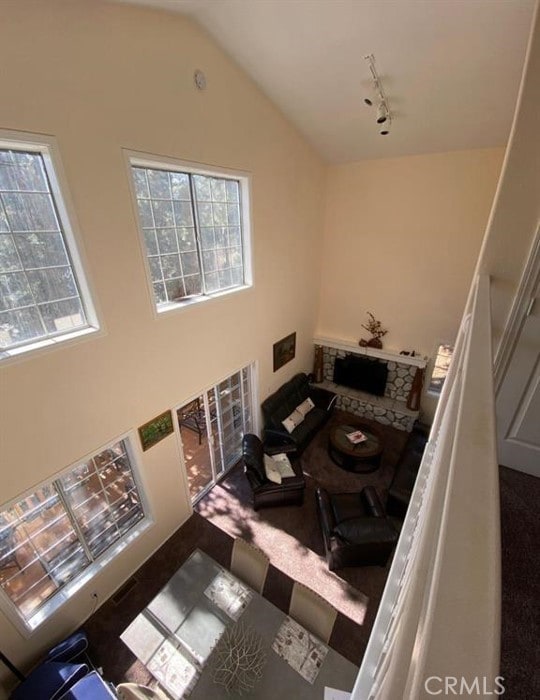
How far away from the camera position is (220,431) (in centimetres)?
545

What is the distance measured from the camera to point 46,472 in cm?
299

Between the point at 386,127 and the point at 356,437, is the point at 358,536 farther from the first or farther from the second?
the point at 386,127

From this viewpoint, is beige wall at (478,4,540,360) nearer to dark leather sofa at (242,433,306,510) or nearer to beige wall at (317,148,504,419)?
dark leather sofa at (242,433,306,510)

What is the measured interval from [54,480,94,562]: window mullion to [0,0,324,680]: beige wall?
29cm

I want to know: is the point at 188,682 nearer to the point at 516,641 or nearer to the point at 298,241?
the point at 516,641

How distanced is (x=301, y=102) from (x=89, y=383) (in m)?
4.77

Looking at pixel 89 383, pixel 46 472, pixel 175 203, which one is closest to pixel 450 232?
pixel 175 203

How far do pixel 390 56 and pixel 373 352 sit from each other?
492 centimetres

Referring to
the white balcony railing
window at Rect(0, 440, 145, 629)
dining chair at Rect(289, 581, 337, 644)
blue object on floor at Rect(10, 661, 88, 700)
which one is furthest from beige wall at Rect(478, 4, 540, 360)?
blue object on floor at Rect(10, 661, 88, 700)

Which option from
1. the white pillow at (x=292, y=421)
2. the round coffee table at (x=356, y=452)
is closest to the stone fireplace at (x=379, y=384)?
the round coffee table at (x=356, y=452)

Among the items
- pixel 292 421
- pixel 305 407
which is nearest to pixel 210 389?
pixel 292 421

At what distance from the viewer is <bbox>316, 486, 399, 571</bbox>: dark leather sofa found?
3.90 metres

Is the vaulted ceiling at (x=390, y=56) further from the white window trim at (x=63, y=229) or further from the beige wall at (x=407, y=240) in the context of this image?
the white window trim at (x=63, y=229)

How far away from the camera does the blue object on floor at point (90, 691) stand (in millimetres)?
2607
